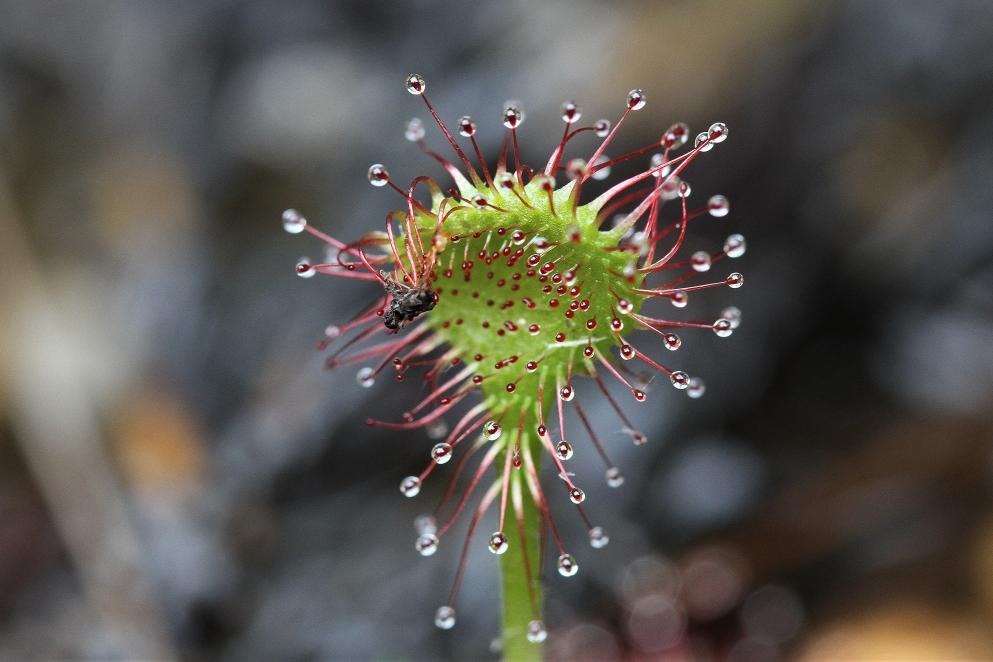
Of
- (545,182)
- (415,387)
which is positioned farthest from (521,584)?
(415,387)

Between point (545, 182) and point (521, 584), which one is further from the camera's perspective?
point (521, 584)

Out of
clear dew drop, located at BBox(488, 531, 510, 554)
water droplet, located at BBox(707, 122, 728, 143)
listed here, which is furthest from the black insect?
water droplet, located at BBox(707, 122, 728, 143)

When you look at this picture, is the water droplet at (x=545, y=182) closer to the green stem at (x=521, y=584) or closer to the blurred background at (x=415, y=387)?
the green stem at (x=521, y=584)

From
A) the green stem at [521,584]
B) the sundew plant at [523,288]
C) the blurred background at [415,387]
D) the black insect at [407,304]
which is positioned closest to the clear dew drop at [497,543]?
the sundew plant at [523,288]

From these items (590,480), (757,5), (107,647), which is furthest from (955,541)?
(107,647)

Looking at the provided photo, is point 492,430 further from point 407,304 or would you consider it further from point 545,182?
point 545,182

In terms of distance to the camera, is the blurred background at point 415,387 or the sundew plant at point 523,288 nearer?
the sundew plant at point 523,288
